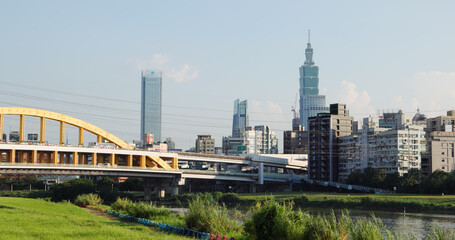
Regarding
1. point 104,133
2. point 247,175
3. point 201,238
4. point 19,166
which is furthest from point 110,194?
point 201,238

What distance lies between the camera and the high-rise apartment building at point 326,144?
6093 inches

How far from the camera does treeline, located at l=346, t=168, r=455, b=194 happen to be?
10200 cm

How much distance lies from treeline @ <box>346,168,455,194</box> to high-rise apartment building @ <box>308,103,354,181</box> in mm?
25203

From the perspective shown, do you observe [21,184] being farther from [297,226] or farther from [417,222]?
[297,226]

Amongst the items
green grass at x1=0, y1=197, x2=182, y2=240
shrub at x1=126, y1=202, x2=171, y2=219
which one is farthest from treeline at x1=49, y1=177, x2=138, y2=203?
green grass at x1=0, y1=197, x2=182, y2=240

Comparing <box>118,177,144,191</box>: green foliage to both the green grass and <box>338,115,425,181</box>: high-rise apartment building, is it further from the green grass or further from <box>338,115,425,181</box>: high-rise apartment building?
the green grass

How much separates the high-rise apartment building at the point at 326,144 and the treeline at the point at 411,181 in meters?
25.2

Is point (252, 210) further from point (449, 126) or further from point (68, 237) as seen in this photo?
point (449, 126)

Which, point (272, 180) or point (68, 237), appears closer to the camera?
point (68, 237)

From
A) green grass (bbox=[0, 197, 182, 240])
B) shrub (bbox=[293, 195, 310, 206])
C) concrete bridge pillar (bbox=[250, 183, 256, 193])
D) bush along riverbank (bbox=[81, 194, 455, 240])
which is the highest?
bush along riverbank (bbox=[81, 194, 455, 240])

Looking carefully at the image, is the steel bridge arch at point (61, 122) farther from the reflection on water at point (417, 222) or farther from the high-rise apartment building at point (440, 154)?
the high-rise apartment building at point (440, 154)

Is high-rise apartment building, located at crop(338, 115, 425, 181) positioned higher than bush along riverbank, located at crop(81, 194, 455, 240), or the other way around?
high-rise apartment building, located at crop(338, 115, 425, 181)

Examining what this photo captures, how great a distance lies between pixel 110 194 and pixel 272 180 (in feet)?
178

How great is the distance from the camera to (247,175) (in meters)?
145
